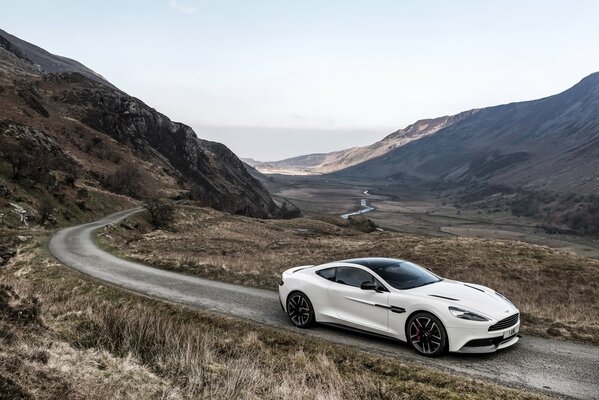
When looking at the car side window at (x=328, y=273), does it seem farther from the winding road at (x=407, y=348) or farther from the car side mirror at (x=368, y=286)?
the winding road at (x=407, y=348)

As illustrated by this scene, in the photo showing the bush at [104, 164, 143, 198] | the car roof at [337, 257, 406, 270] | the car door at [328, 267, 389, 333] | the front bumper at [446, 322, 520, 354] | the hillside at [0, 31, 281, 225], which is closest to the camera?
the front bumper at [446, 322, 520, 354]

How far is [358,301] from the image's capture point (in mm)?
10414

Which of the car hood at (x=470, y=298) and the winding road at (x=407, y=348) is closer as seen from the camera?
the winding road at (x=407, y=348)

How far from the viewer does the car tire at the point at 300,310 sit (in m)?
11.4

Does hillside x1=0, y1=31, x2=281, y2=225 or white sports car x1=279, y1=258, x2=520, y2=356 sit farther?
hillside x1=0, y1=31, x2=281, y2=225

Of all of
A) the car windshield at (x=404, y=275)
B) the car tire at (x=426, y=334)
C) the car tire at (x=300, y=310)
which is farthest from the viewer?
the car tire at (x=300, y=310)

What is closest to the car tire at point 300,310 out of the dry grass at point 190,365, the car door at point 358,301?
the dry grass at point 190,365

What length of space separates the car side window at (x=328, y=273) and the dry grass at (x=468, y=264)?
5.01 m

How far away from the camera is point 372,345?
10156 millimetres

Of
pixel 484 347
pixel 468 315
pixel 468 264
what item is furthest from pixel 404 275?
pixel 468 264

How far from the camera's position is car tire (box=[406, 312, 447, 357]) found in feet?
30.0

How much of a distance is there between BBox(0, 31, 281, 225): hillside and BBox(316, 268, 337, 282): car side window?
1165 inches

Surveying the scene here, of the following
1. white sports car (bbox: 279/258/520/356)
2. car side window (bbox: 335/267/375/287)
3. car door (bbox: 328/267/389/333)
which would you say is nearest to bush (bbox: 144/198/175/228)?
white sports car (bbox: 279/258/520/356)

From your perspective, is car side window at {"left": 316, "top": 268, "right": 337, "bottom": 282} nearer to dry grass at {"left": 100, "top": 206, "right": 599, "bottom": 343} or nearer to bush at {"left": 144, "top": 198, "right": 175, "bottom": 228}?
dry grass at {"left": 100, "top": 206, "right": 599, "bottom": 343}
